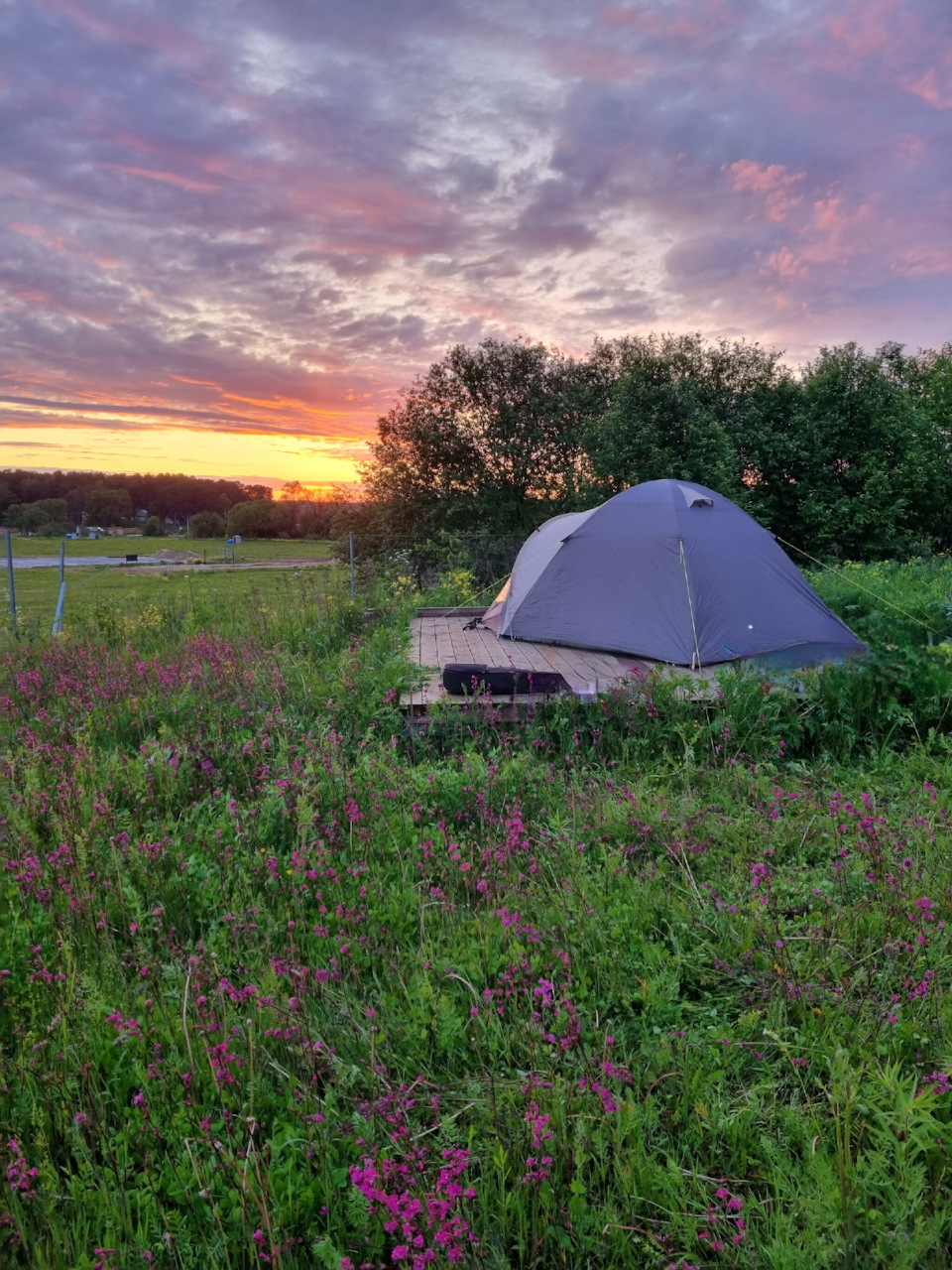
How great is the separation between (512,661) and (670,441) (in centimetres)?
1474

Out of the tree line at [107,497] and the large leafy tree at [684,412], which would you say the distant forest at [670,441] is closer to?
the large leafy tree at [684,412]

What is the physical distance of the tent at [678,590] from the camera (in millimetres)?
6977

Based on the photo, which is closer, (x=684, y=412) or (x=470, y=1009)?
(x=470, y=1009)

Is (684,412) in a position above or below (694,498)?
above

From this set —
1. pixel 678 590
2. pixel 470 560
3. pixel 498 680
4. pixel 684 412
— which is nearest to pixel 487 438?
pixel 684 412

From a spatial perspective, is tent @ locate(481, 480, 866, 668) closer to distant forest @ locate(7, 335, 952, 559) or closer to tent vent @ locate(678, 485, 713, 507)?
tent vent @ locate(678, 485, 713, 507)

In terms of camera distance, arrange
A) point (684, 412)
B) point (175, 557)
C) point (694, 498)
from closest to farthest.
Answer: point (694, 498) → point (684, 412) → point (175, 557)

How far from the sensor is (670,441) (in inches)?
776

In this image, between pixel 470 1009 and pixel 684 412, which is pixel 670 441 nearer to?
pixel 684 412

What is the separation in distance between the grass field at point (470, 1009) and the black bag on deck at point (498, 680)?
1.27 metres

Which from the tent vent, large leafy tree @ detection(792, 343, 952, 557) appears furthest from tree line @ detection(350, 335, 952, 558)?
the tent vent

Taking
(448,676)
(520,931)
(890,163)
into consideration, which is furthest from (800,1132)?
(890,163)

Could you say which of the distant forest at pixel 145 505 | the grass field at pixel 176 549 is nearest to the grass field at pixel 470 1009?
the grass field at pixel 176 549

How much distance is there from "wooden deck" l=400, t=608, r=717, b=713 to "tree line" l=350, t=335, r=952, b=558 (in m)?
11.8
